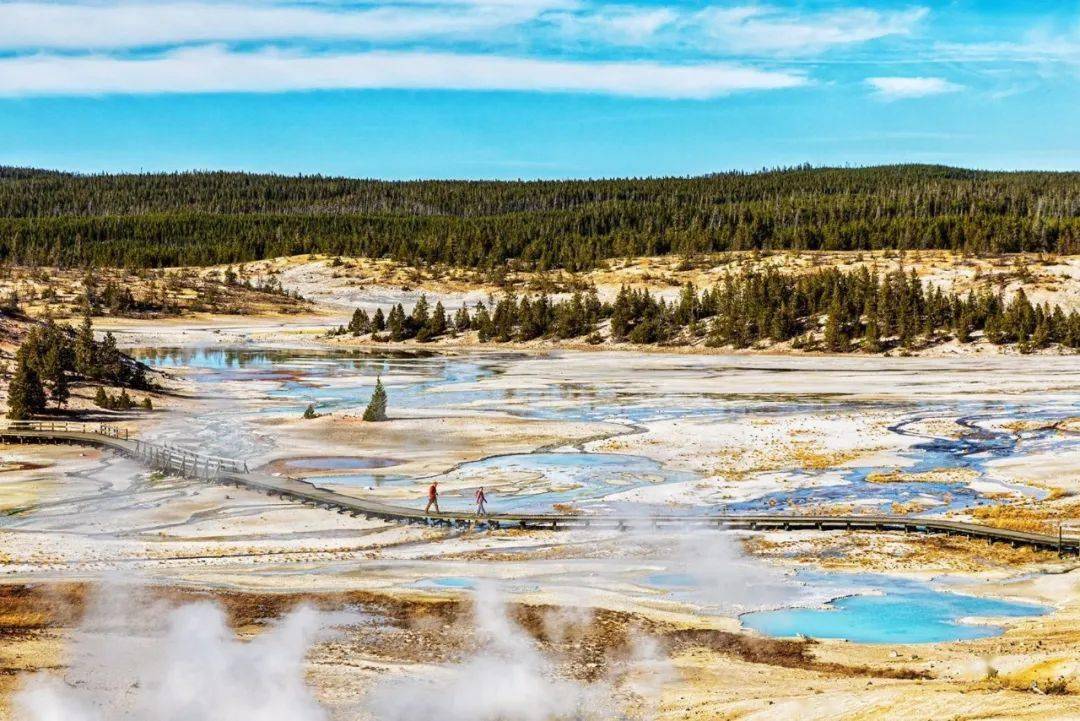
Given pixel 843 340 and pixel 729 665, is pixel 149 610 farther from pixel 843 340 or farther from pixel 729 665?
pixel 843 340

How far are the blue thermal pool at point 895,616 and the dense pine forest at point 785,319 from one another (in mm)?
68137

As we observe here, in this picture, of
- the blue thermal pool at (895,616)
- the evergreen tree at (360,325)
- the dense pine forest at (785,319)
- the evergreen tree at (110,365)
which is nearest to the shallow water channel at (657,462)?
the blue thermal pool at (895,616)

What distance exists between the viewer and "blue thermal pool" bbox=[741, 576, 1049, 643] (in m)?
24.3

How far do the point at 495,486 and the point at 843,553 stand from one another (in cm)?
1280

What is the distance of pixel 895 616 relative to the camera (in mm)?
25734

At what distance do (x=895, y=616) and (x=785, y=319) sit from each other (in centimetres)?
7956

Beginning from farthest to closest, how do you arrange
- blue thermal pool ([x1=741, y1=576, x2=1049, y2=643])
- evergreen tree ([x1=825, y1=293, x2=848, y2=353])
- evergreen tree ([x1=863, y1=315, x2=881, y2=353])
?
evergreen tree ([x1=825, y1=293, x2=848, y2=353])
evergreen tree ([x1=863, y1=315, x2=881, y2=353])
blue thermal pool ([x1=741, y1=576, x2=1049, y2=643])

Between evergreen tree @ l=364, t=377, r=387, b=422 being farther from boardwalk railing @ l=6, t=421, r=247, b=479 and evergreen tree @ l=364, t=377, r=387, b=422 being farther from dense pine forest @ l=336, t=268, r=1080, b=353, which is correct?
dense pine forest @ l=336, t=268, r=1080, b=353

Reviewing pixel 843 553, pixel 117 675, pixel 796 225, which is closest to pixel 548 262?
pixel 796 225

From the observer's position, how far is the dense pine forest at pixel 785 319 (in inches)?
3770

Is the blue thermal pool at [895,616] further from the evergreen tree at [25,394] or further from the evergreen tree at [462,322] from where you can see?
the evergreen tree at [462,322]

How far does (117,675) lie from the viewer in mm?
21812

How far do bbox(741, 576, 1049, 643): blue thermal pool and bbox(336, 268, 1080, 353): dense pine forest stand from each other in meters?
68.1

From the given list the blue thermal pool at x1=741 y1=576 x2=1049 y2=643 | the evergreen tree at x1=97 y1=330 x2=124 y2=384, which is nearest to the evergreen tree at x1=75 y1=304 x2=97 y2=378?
the evergreen tree at x1=97 y1=330 x2=124 y2=384
